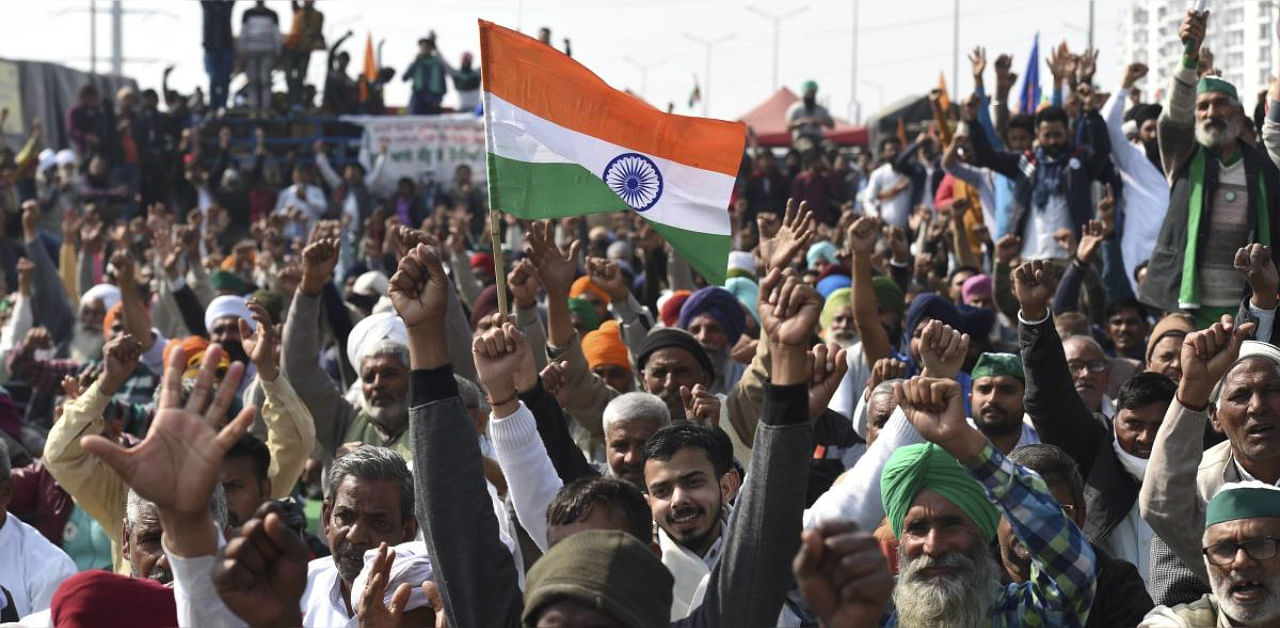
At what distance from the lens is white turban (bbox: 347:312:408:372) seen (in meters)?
6.62

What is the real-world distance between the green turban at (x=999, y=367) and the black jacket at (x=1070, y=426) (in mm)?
386

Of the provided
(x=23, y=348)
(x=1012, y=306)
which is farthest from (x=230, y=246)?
(x=1012, y=306)

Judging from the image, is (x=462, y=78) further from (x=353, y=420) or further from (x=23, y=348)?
(x=353, y=420)

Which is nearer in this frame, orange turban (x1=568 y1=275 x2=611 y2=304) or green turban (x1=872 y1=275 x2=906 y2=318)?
green turban (x1=872 y1=275 x2=906 y2=318)

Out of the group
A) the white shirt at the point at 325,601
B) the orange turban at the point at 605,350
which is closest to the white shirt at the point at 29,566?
the white shirt at the point at 325,601

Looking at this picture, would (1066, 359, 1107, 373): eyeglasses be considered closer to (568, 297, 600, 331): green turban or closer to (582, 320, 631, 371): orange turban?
(582, 320, 631, 371): orange turban

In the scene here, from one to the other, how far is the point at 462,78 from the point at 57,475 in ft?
54.8

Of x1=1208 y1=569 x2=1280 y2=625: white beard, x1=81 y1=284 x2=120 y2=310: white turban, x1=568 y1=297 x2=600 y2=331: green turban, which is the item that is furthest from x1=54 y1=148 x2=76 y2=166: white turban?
x1=1208 y1=569 x2=1280 y2=625: white beard

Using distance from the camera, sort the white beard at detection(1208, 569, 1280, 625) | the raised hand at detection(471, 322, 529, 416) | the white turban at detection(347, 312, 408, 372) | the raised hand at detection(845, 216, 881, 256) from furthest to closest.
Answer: the raised hand at detection(845, 216, 881, 256) → the white turban at detection(347, 312, 408, 372) → the raised hand at detection(471, 322, 529, 416) → the white beard at detection(1208, 569, 1280, 625)

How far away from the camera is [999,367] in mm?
5797

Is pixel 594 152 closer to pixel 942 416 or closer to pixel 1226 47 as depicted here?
pixel 942 416

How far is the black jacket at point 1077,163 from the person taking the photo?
32.8 feet

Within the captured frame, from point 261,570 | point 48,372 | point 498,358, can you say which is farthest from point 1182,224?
point 48,372

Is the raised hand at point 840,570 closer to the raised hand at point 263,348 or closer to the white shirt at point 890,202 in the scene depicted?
the raised hand at point 263,348
